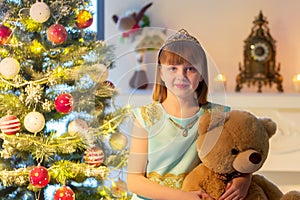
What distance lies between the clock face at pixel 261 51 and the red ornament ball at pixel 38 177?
1.40 metres

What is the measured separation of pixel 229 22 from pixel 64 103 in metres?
1.38

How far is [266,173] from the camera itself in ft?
8.97

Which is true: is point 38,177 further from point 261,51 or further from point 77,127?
point 261,51

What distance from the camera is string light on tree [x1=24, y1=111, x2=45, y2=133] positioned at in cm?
166

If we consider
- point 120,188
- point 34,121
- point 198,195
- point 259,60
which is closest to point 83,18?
point 34,121

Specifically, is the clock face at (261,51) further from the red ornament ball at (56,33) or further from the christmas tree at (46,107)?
the red ornament ball at (56,33)

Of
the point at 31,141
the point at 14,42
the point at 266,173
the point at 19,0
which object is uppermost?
the point at 19,0

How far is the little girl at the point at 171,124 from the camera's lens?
4.08 feet

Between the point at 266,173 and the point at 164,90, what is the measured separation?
1.57 m

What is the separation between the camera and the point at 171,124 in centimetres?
130

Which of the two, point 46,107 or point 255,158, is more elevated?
point 46,107

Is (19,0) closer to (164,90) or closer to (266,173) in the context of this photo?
(164,90)

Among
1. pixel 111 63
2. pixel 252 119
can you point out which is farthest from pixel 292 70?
pixel 111 63

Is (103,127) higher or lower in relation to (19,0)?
lower
